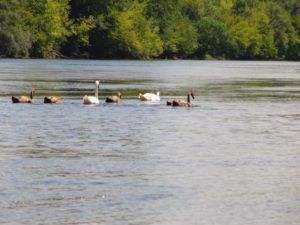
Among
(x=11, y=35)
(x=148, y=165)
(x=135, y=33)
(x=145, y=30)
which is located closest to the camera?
(x=148, y=165)

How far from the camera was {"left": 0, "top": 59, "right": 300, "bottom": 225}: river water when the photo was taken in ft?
58.1

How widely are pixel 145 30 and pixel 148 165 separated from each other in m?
129

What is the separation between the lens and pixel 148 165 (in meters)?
23.2

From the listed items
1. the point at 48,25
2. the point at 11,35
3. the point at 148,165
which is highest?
the point at 48,25

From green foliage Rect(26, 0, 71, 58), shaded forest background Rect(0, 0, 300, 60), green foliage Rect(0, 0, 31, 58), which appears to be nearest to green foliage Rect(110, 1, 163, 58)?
shaded forest background Rect(0, 0, 300, 60)

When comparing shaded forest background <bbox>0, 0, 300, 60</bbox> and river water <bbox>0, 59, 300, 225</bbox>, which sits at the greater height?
shaded forest background <bbox>0, 0, 300, 60</bbox>

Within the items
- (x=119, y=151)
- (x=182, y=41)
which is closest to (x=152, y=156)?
(x=119, y=151)

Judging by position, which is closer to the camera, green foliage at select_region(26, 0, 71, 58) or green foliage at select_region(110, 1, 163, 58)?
green foliage at select_region(26, 0, 71, 58)

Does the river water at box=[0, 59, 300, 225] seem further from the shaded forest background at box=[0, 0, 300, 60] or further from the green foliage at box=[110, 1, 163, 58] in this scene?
the green foliage at box=[110, 1, 163, 58]

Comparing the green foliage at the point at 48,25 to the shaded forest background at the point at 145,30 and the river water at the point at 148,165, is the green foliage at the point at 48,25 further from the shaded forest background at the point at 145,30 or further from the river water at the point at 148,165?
the river water at the point at 148,165

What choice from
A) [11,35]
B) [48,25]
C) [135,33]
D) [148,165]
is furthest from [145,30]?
[148,165]

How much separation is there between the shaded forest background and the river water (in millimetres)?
77593

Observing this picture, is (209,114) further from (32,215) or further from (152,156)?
(32,215)

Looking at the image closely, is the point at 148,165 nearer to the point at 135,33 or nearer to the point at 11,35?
the point at 11,35
